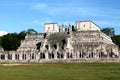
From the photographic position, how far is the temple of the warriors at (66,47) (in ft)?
273

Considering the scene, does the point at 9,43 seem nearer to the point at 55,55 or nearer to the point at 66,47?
the point at 66,47

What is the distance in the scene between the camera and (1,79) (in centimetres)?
2825

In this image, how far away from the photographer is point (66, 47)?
87625mm

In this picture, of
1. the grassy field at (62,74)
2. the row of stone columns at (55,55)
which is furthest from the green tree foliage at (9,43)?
the grassy field at (62,74)

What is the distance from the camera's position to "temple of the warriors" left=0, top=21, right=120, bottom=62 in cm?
8331

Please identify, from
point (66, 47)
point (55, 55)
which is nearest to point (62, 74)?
point (55, 55)

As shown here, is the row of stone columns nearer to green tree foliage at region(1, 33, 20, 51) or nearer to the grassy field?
green tree foliage at region(1, 33, 20, 51)

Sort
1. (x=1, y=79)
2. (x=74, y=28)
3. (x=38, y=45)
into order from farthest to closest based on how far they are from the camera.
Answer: (x=74, y=28), (x=38, y=45), (x=1, y=79)

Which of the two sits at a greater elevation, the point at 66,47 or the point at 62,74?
the point at 66,47

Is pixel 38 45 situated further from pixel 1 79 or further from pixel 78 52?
pixel 1 79

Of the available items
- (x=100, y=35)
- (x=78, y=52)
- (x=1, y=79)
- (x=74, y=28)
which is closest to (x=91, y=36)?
(x=100, y=35)

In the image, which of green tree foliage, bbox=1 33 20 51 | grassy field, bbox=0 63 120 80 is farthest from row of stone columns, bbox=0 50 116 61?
grassy field, bbox=0 63 120 80

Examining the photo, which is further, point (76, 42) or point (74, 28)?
point (74, 28)

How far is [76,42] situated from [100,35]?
6931 mm
